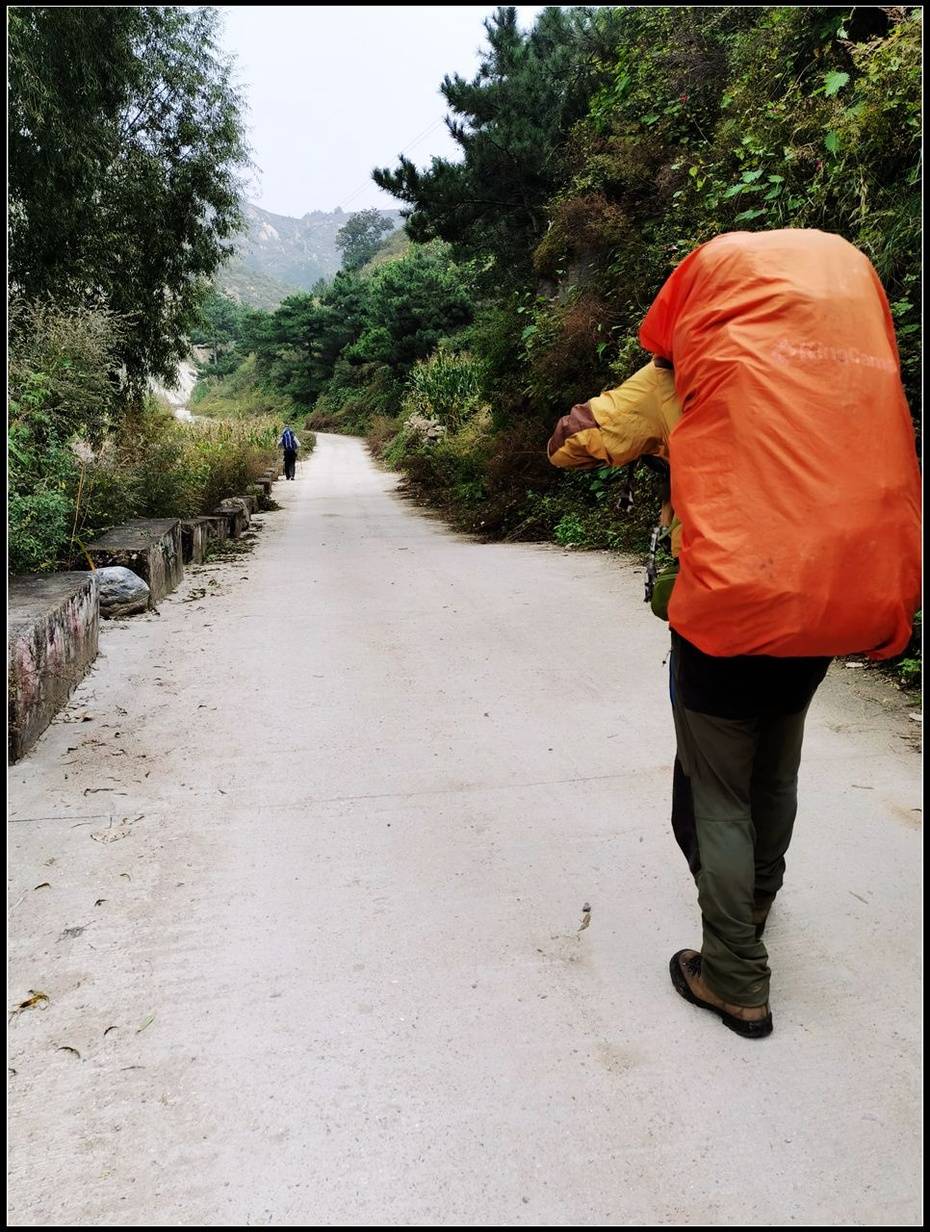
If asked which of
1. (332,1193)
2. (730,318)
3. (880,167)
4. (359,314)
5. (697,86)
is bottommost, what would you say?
(332,1193)

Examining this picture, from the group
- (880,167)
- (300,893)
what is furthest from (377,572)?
(300,893)

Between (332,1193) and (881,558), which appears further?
(881,558)

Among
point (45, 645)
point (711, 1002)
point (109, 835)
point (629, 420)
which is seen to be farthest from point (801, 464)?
point (45, 645)

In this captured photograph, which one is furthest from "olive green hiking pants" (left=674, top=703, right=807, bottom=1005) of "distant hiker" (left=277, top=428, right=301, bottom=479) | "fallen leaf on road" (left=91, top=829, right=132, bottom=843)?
"distant hiker" (left=277, top=428, right=301, bottom=479)

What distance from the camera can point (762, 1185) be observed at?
1.83 m

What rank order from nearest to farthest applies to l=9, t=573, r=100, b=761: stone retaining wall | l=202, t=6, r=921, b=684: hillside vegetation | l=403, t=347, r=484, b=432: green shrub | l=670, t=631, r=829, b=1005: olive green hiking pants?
l=670, t=631, r=829, b=1005: olive green hiking pants
l=9, t=573, r=100, b=761: stone retaining wall
l=202, t=6, r=921, b=684: hillside vegetation
l=403, t=347, r=484, b=432: green shrub

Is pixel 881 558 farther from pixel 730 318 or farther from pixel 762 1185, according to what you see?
pixel 762 1185

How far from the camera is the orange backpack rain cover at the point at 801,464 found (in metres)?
1.96

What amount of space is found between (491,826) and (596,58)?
501 inches

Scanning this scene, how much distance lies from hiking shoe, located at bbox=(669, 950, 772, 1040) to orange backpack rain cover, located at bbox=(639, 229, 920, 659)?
0.99 m

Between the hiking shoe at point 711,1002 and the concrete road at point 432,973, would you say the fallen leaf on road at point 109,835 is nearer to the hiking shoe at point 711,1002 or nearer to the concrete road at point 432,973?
the concrete road at point 432,973

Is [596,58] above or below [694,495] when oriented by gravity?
above

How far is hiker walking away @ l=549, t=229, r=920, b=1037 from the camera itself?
1.96m

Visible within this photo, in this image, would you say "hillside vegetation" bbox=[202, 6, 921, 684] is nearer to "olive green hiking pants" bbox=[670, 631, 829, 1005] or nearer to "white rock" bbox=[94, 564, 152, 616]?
"olive green hiking pants" bbox=[670, 631, 829, 1005]
